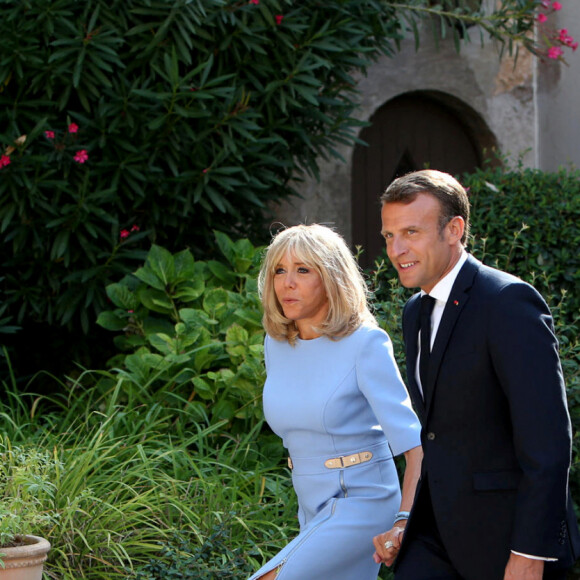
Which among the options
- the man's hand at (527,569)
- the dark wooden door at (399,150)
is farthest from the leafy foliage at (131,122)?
the man's hand at (527,569)

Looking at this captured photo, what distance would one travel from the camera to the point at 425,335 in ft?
8.76

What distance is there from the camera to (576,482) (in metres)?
4.58

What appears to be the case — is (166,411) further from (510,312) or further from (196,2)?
(510,312)

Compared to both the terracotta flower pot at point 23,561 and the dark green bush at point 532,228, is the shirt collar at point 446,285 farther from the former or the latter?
the dark green bush at point 532,228

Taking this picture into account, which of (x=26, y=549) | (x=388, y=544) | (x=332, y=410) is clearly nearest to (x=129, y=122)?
(x=26, y=549)

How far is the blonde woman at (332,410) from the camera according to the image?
301 cm

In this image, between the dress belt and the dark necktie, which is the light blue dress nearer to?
the dress belt

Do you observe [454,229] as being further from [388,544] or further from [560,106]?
[560,106]

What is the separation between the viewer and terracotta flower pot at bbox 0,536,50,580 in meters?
3.38

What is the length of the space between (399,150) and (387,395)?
6.35 meters

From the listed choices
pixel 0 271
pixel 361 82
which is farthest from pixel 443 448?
pixel 361 82

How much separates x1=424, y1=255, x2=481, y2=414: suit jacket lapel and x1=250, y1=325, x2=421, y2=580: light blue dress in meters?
0.48

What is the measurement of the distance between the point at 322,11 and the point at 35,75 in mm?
1934

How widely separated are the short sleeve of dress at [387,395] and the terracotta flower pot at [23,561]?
1316 mm
